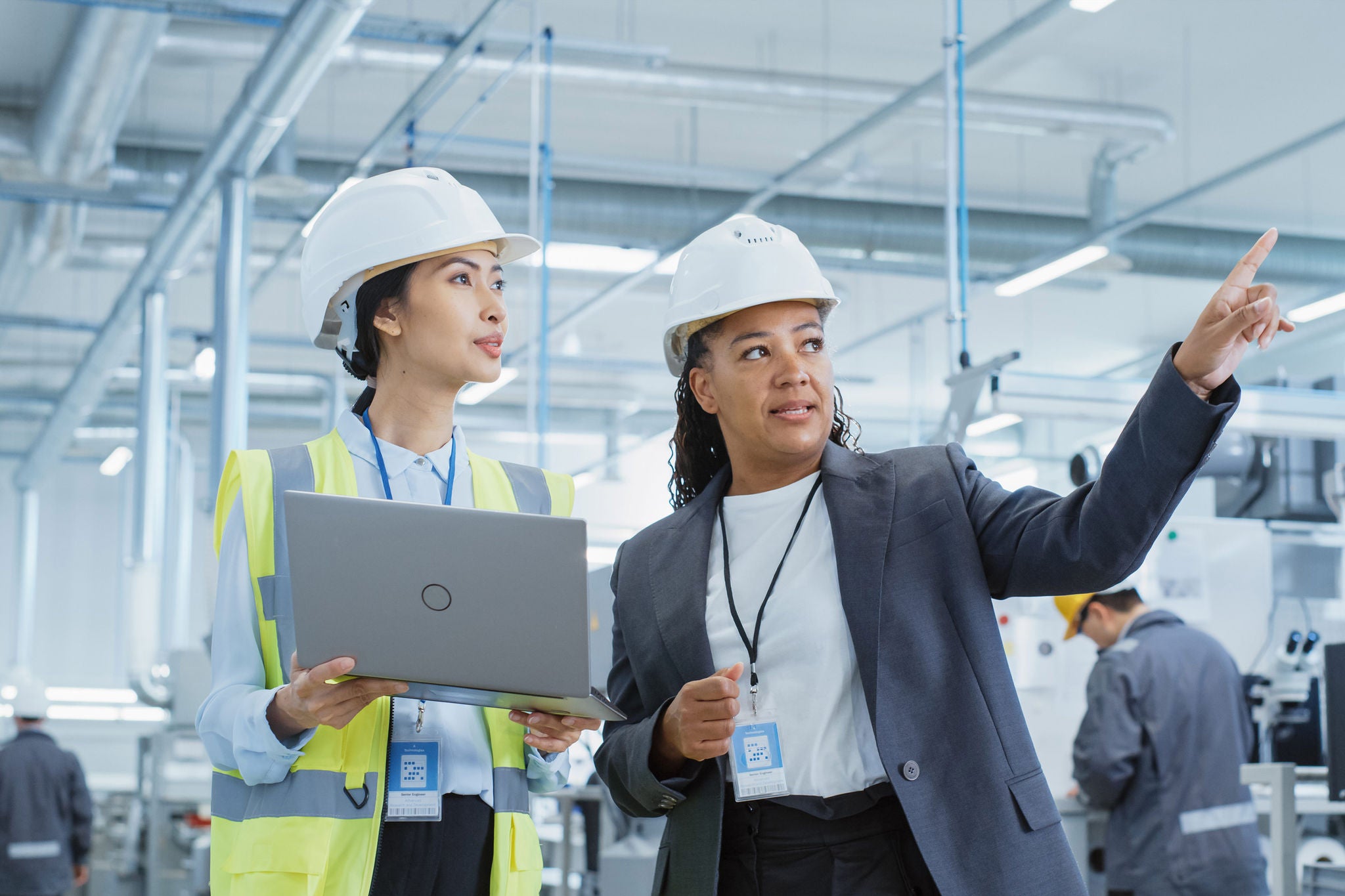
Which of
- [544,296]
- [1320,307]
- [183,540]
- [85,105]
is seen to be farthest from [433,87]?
[183,540]

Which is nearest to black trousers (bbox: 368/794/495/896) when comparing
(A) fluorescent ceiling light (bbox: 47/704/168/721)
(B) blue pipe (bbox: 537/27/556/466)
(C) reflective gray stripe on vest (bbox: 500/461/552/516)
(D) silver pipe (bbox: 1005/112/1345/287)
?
(C) reflective gray stripe on vest (bbox: 500/461/552/516)

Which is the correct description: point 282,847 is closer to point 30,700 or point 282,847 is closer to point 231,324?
point 231,324

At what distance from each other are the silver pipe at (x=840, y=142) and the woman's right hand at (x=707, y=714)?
3795 millimetres

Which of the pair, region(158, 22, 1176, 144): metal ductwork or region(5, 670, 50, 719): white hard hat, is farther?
region(5, 670, 50, 719): white hard hat

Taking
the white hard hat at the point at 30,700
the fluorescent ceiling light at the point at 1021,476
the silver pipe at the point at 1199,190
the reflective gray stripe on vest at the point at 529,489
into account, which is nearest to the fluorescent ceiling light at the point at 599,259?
the silver pipe at the point at 1199,190

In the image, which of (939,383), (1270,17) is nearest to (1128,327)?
(939,383)

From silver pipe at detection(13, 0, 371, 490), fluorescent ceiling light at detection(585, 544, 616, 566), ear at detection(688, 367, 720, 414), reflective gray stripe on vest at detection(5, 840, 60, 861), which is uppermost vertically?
silver pipe at detection(13, 0, 371, 490)

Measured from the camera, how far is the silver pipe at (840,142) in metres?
6.42

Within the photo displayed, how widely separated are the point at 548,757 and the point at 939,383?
40.8ft

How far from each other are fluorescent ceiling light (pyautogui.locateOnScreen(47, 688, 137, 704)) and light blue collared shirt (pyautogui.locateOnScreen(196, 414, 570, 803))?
13838 millimetres

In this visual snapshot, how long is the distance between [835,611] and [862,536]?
0.10 metres

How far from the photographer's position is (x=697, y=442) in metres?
2.12

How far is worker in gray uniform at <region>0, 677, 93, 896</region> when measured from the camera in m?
7.43

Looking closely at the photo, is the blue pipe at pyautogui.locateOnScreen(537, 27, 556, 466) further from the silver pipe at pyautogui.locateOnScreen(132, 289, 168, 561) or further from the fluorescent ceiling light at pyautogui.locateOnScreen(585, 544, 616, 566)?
the fluorescent ceiling light at pyautogui.locateOnScreen(585, 544, 616, 566)
